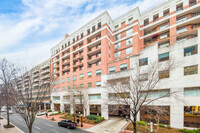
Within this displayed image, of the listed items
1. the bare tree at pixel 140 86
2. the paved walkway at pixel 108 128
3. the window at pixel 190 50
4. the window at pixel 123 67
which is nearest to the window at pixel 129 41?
the window at pixel 123 67

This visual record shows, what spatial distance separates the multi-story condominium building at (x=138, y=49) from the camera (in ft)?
48.3

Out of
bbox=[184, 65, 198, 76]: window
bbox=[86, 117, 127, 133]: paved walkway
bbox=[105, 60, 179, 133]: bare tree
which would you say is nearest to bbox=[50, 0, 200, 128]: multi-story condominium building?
bbox=[184, 65, 198, 76]: window

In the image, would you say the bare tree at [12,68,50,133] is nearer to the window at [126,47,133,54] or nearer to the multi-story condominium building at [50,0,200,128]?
the multi-story condominium building at [50,0,200,128]

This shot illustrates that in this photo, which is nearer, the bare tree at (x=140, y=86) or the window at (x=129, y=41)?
the bare tree at (x=140, y=86)

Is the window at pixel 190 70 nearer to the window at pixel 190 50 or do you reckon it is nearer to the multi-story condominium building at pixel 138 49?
the multi-story condominium building at pixel 138 49

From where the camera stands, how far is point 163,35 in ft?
75.2

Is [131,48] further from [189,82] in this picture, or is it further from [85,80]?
[85,80]

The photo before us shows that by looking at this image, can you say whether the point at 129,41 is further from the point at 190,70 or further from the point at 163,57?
the point at 190,70

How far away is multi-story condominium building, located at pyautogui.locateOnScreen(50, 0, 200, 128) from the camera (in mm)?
14735

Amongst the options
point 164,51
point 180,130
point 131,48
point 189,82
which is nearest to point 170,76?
point 189,82

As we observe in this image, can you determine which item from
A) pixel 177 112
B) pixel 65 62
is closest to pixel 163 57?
pixel 177 112

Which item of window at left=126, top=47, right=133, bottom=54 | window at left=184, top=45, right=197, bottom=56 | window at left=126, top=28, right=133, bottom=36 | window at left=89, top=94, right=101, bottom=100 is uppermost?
window at left=126, top=28, right=133, bottom=36

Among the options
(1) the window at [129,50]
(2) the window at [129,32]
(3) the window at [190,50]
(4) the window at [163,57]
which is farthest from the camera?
(2) the window at [129,32]

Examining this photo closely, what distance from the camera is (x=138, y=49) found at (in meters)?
23.6
